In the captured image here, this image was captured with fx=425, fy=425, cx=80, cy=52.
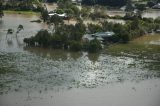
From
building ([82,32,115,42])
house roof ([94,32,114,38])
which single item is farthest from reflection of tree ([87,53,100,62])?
house roof ([94,32,114,38])

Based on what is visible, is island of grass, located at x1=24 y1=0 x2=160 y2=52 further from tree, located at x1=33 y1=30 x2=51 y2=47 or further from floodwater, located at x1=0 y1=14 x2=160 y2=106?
floodwater, located at x1=0 y1=14 x2=160 y2=106

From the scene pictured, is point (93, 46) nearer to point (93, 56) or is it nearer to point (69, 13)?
point (93, 56)

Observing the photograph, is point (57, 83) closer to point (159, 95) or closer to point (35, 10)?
point (159, 95)

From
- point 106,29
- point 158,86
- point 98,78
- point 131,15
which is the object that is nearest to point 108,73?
point 98,78

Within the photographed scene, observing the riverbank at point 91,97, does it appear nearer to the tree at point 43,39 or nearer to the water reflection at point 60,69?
the water reflection at point 60,69

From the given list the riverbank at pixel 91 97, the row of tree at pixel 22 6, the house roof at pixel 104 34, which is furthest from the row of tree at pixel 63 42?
the row of tree at pixel 22 6

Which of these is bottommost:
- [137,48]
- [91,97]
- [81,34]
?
[137,48]

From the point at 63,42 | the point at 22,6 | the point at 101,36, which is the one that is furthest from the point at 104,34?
the point at 22,6
